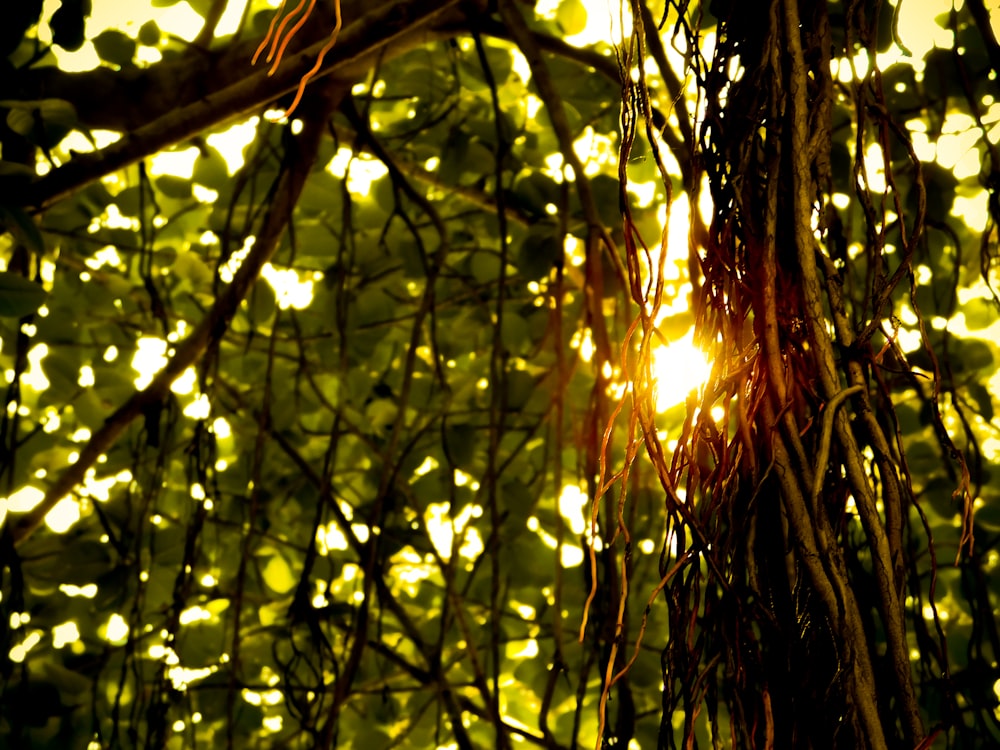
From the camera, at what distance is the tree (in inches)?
17.9

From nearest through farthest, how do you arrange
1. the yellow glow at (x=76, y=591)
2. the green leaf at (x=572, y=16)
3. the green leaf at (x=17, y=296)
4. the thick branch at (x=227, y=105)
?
the green leaf at (x=17, y=296) < the thick branch at (x=227, y=105) < the green leaf at (x=572, y=16) < the yellow glow at (x=76, y=591)

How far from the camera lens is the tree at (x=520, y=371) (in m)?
0.45

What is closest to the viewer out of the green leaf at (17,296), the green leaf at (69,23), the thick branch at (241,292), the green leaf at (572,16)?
the green leaf at (17,296)

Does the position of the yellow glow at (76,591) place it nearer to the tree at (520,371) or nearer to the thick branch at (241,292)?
the tree at (520,371)

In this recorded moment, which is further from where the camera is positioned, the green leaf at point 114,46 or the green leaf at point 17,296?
the green leaf at point 114,46

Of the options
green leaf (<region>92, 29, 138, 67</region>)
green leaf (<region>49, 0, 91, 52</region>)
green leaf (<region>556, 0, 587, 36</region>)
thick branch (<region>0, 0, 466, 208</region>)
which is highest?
green leaf (<region>556, 0, 587, 36</region>)

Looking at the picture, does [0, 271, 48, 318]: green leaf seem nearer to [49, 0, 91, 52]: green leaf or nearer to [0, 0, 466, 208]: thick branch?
[0, 0, 466, 208]: thick branch

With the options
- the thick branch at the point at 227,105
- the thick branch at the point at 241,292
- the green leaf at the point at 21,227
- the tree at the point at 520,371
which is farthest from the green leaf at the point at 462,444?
the green leaf at the point at 21,227

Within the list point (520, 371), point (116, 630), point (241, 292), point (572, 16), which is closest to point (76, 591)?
point (116, 630)

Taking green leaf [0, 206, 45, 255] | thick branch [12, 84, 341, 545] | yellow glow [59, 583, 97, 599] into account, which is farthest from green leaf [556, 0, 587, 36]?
yellow glow [59, 583, 97, 599]

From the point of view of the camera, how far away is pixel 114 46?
1398 millimetres

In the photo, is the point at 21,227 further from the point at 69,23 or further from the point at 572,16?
the point at 572,16

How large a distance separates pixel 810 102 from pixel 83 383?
1.88m

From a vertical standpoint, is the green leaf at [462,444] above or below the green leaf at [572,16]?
below
